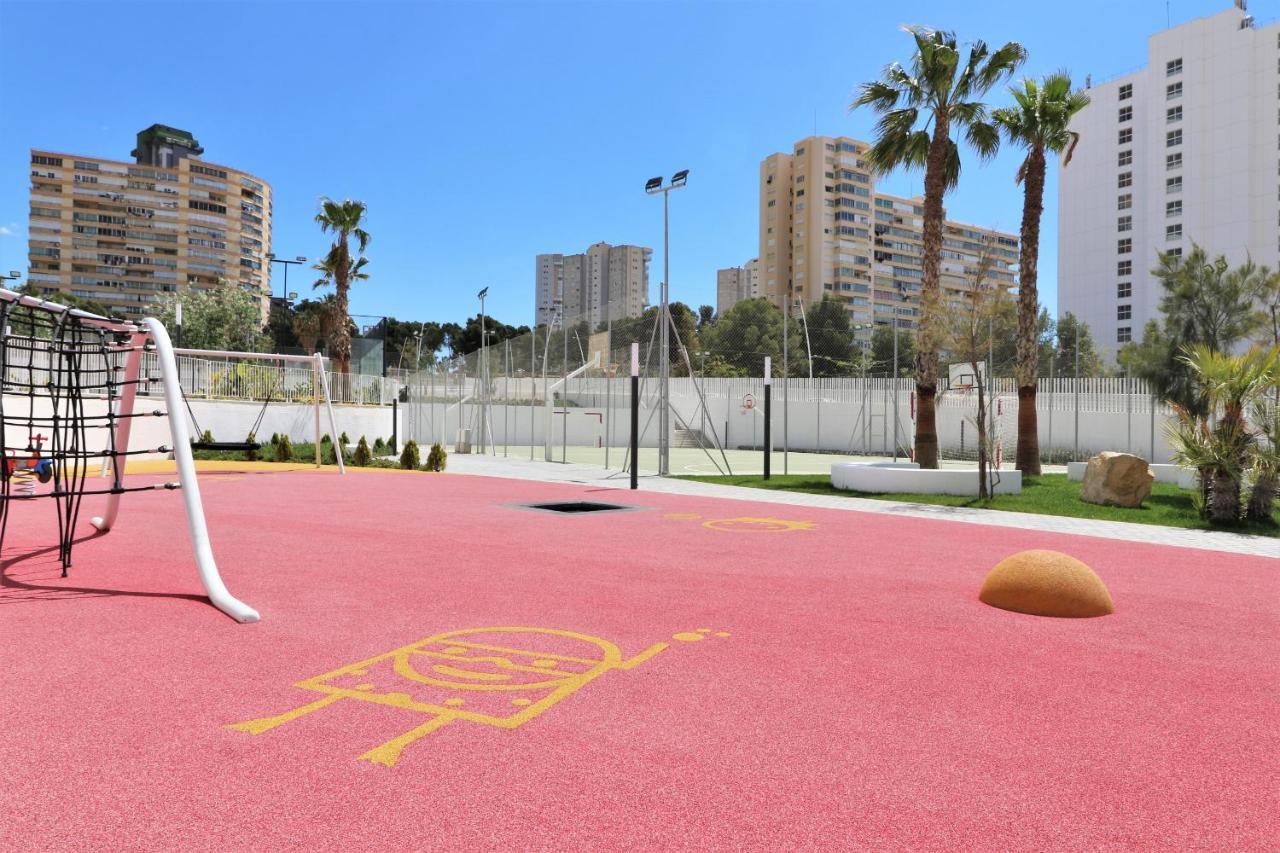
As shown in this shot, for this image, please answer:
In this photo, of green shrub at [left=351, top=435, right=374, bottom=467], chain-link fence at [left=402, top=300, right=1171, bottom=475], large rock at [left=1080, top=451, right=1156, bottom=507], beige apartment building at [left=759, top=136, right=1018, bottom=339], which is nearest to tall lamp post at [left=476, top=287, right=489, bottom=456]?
chain-link fence at [left=402, top=300, right=1171, bottom=475]

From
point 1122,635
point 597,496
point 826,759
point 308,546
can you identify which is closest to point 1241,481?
point 1122,635

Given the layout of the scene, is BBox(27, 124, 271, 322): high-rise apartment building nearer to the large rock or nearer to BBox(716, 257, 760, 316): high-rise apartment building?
BBox(716, 257, 760, 316): high-rise apartment building

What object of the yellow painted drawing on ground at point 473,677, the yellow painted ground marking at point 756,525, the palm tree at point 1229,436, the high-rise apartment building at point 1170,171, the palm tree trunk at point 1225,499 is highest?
the high-rise apartment building at point 1170,171

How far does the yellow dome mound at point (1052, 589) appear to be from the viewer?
20.2 ft

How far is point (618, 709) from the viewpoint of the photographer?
3.89 metres

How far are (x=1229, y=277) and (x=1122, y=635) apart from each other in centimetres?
2364

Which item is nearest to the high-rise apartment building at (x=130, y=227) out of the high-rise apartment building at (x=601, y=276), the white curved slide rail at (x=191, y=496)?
the high-rise apartment building at (x=601, y=276)

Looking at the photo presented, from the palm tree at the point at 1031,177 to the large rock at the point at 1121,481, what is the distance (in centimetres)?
446

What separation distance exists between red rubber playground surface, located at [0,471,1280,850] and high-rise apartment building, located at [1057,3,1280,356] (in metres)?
62.8

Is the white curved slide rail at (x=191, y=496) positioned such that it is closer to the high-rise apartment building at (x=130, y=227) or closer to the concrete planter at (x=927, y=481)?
the concrete planter at (x=927, y=481)

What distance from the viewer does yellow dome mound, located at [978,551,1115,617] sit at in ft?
20.2

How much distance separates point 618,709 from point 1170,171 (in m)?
82.2

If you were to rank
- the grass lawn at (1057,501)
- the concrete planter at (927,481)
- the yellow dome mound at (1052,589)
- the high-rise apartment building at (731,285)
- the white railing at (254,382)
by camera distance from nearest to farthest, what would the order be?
1. the yellow dome mound at (1052,589)
2. the grass lawn at (1057,501)
3. the concrete planter at (927,481)
4. the white railing at (254,382)
5. the high-rise apartment building at (731,285)

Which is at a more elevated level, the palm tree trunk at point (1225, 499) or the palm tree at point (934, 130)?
the palm tree at point (934, 130)
